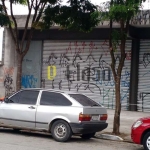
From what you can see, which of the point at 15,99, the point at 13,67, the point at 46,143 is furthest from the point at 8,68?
the point at 46,143

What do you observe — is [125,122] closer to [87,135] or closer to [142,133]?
[87,135]

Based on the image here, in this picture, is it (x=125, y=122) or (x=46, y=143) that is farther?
(x=125, y=122)

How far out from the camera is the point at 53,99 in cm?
1242

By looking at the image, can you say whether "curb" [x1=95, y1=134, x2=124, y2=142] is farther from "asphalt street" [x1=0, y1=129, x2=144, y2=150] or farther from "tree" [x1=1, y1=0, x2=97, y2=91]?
"tree" [x1=1, y1=0, x2=97, y2=91]

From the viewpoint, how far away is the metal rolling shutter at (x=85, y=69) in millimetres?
21594

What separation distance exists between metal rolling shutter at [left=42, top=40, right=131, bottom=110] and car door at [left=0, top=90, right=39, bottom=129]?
9078mm

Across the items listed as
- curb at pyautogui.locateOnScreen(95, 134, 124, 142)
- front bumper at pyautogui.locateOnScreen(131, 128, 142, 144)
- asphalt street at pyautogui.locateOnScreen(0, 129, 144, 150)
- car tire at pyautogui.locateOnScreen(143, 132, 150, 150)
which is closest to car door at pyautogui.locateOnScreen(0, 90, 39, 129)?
asphalt street at pyautogui.locateOnScreen(0, 129, 144, 150)

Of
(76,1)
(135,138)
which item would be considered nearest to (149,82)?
(76,1)

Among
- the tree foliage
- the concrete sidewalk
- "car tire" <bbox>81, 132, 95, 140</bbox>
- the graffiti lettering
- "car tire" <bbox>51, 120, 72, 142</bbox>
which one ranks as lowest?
the concrete sidewalk

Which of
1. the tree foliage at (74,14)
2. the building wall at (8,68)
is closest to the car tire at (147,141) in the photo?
the tree foliage at (74,14)

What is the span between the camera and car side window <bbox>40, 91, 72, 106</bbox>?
12.2 meters

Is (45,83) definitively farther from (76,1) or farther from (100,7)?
(100,7)

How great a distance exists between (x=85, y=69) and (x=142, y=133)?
11544 mm

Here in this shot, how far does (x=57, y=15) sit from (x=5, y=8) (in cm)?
203
